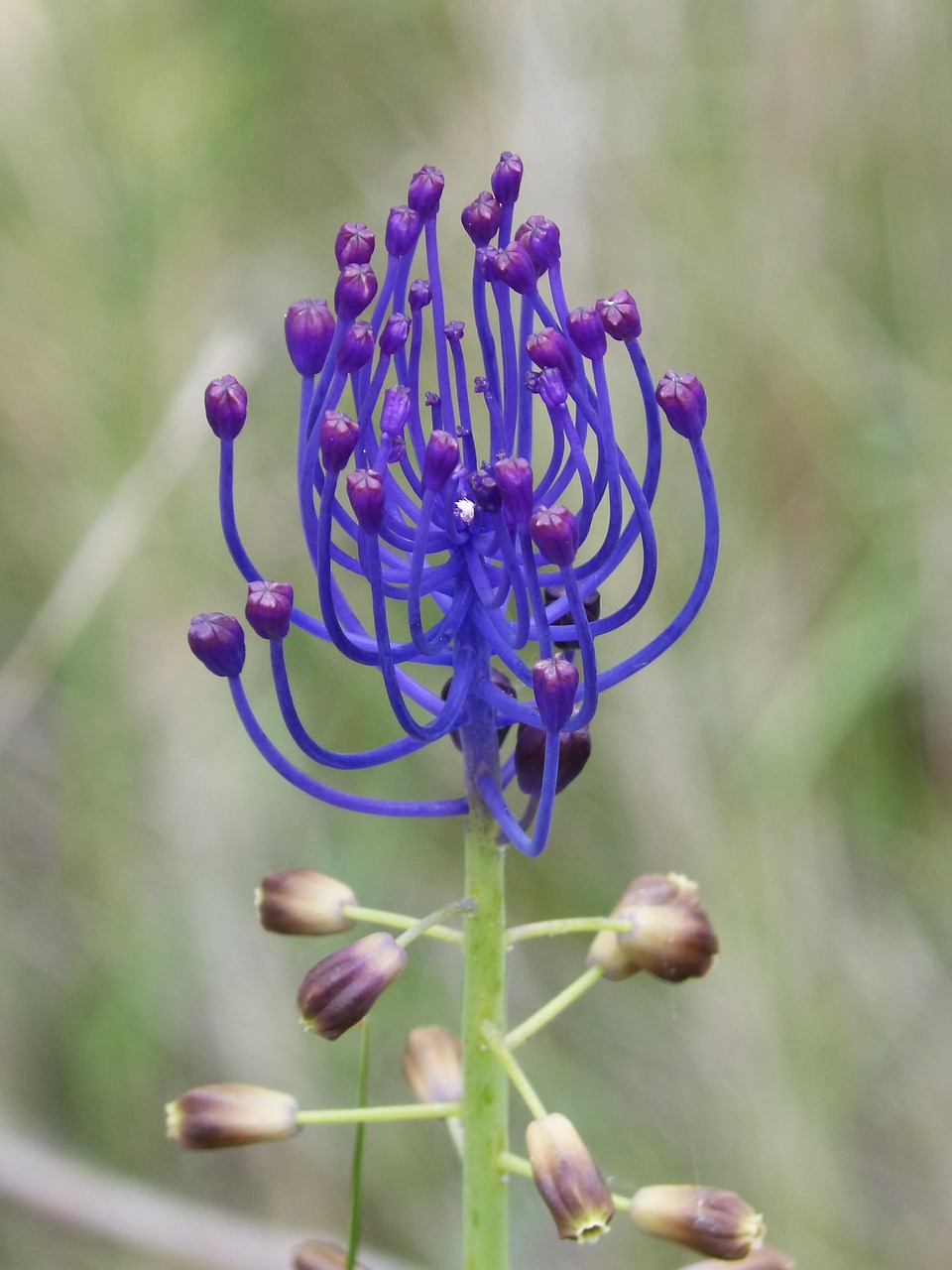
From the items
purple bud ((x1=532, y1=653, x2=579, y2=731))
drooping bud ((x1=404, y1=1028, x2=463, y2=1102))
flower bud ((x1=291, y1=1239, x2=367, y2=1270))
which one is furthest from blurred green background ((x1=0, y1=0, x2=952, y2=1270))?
purple bud ((x1=532, y1=653, x2=579, y2=731))

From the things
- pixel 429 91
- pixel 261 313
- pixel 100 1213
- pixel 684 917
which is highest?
pixel 429 91

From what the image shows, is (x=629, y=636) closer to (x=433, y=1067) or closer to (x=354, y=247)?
(x=433, y=1067)

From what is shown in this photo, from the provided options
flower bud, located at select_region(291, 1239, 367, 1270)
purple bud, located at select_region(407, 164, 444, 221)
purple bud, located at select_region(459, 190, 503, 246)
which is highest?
purple bud, located at select_region(407, 164, 444, 221)

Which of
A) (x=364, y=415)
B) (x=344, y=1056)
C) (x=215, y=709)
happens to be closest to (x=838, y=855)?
(x=344, y=1056)

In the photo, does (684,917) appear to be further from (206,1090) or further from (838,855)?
(838,855)

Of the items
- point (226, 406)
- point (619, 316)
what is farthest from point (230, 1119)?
point (619, 316)

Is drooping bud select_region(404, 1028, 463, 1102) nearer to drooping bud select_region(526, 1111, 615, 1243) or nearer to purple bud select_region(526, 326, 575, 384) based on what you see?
drooping bud select_region(526, 1111, 615, 1243)
